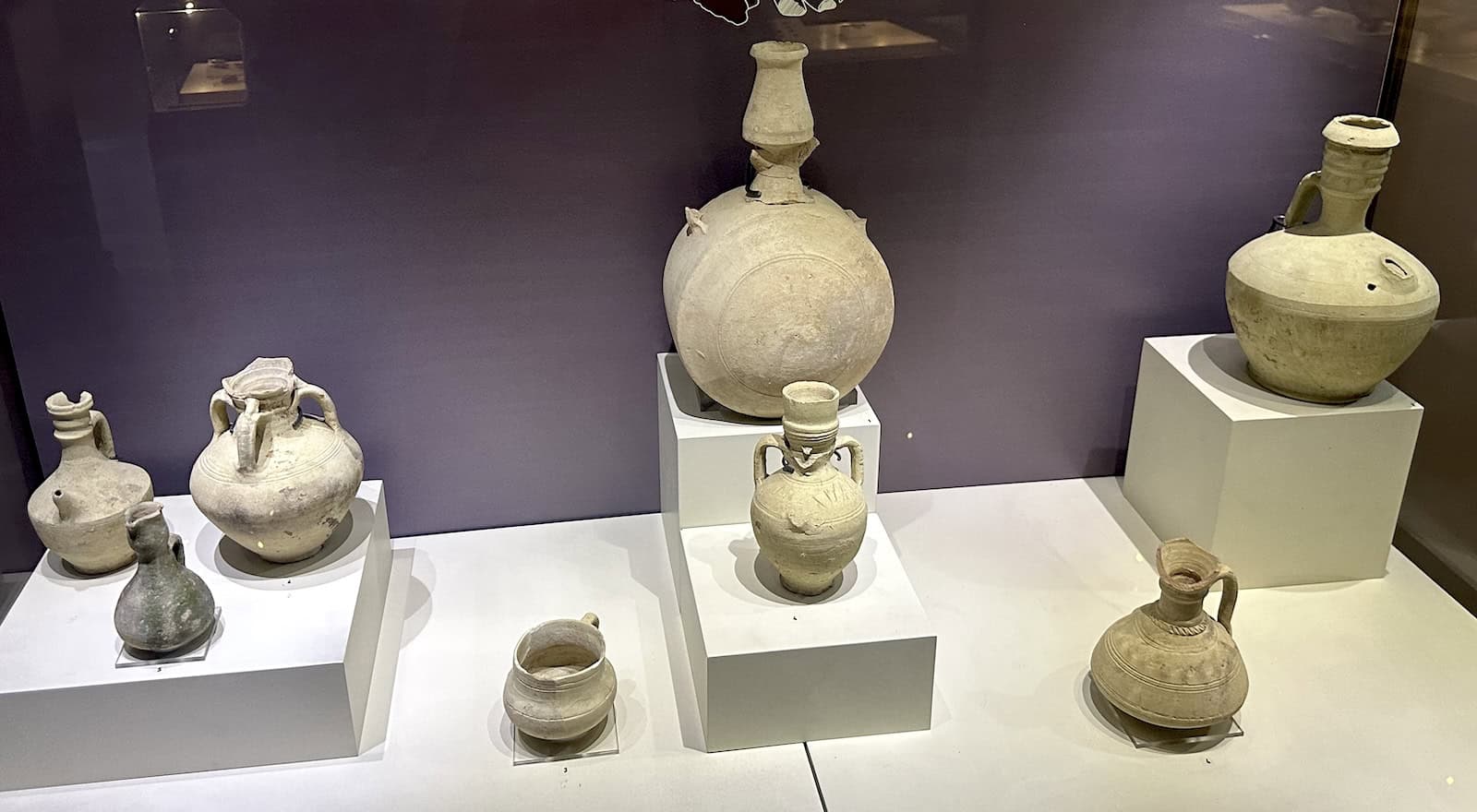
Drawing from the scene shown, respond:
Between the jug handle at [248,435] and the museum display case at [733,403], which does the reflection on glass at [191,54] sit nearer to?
the museum display case at [733,403]

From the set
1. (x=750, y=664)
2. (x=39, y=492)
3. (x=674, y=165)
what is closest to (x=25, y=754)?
(x=39, y=492)

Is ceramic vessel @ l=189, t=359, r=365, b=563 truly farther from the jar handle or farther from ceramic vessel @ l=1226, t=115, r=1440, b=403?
ceramic vessel @ l=1226, t=115, r=1440, b=403

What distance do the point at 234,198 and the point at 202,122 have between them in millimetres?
201

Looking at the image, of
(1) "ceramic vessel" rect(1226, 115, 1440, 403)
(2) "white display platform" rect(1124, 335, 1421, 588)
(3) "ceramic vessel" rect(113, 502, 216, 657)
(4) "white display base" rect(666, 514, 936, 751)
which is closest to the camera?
(3) "ceramic vessel" rect(113, 502, 216, 657)

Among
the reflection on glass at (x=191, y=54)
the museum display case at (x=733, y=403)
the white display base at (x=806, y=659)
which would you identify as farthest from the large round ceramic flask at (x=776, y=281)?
the reflection on glass at (x=191, y=54)

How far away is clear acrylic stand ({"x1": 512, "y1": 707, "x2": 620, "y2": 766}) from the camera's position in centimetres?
307

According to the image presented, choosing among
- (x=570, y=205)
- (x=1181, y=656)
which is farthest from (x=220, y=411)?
(x=1181, y=656)

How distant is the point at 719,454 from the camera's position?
3.37m

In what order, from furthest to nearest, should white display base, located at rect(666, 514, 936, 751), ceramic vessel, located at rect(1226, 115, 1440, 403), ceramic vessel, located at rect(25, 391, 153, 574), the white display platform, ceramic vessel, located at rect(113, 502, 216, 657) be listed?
the white display platform < ceramic vessel, located at rect(1226, 115, 1440, 403) < ceramic vessel, located at rect(25, 391, 153, 574) < white display base, located at rect(666, 514, 936, 751) < ceramic vessel, located at rect(113, 502, 216, 657)

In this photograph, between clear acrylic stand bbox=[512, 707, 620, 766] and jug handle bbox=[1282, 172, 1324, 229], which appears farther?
jug handle bbox=[1282, 172, 1324, 229]

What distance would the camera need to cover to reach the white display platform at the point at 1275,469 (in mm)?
3512

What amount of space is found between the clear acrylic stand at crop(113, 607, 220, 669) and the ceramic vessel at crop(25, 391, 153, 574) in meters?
0.33

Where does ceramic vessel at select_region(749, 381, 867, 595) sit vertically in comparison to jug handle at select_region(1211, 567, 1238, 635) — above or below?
above

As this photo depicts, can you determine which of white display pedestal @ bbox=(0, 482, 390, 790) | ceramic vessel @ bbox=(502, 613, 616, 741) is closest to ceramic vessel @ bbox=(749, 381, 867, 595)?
ceramic vessel @ bbox=(502, 613, 616, 741)
